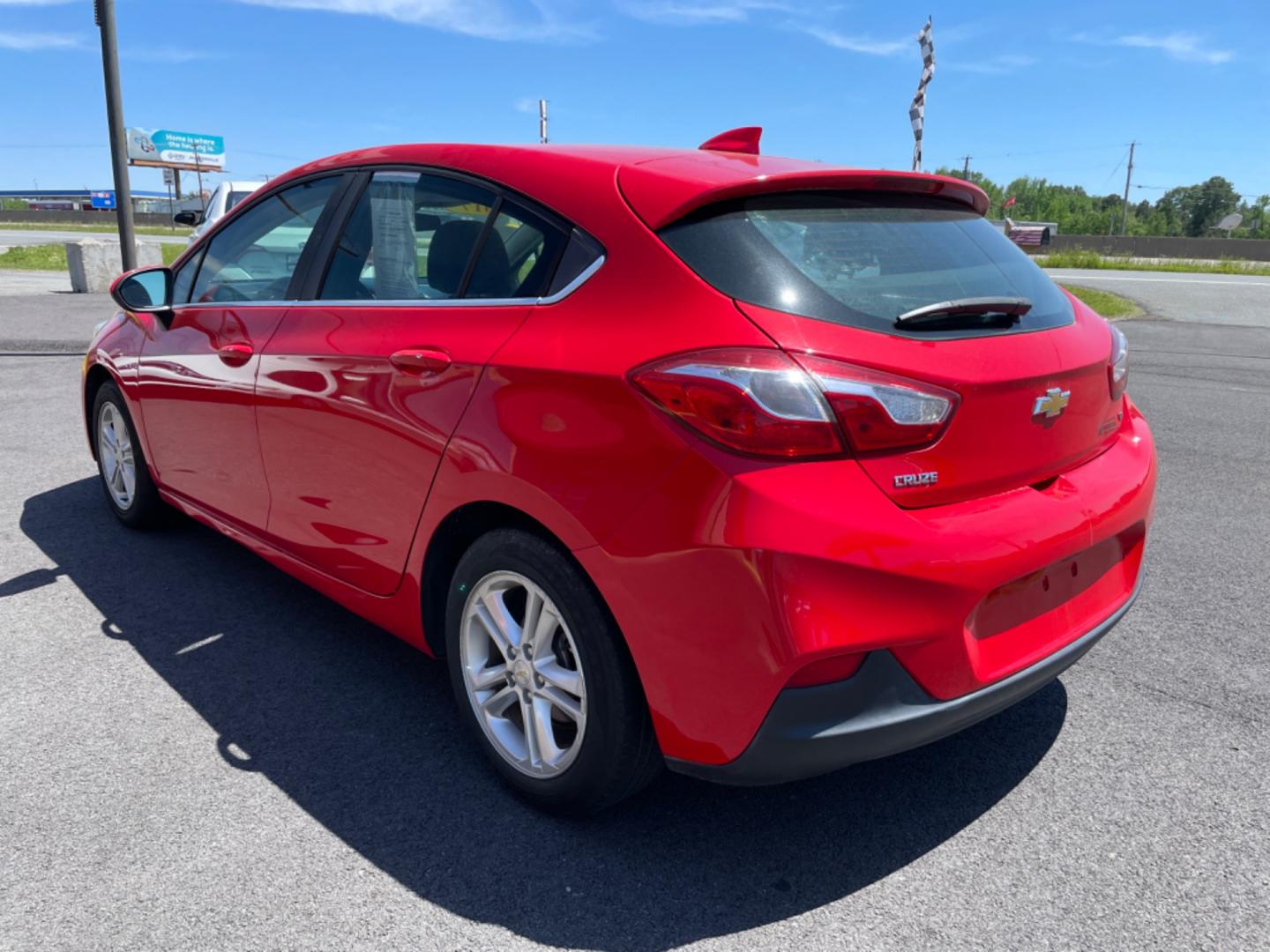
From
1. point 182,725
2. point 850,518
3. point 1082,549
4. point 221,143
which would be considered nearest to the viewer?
point 850,518

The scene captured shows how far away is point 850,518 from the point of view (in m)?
1.94

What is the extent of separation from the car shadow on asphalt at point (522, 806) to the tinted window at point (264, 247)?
128 centimetres

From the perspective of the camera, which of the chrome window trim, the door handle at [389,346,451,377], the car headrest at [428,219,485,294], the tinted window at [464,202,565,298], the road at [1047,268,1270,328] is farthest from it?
the road at [1047,268,1270,328]

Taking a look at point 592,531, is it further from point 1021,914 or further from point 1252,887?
point 1252,887

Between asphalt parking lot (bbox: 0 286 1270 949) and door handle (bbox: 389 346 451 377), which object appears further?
door handle (bbox: 389 346 451 377)

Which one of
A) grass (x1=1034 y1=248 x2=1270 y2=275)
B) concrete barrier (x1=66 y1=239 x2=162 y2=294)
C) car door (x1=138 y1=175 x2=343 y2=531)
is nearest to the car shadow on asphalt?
car door (x1=138 y1=175 x2=343 y2=531)

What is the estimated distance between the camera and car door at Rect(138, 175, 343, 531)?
3410mm

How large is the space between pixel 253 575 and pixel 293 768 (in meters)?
1.68

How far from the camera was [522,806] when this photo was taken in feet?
8.52

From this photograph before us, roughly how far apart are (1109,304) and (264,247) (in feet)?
59.7

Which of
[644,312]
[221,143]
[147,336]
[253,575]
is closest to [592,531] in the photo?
[644,312]

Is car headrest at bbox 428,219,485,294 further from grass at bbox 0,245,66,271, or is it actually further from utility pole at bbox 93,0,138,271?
grass at bbox 0,245,66,271

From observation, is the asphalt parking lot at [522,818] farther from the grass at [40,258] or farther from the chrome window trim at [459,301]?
the grass at [40,258]

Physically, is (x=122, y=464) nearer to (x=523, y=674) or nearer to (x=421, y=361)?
(x=421, y=361)
